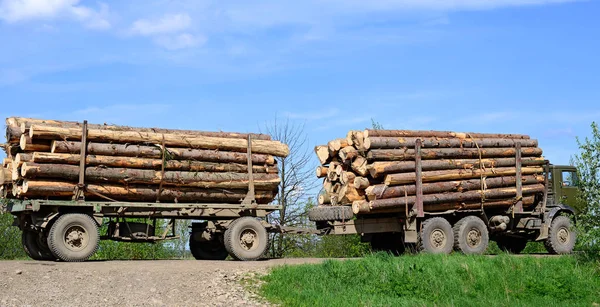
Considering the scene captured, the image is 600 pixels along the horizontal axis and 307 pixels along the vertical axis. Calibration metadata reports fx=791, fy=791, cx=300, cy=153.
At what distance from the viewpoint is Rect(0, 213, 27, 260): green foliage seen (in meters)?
31.0

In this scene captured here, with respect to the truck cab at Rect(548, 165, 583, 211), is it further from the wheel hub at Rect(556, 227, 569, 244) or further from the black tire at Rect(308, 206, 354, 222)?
the black tire at Rect(308, 206, 354, 222)

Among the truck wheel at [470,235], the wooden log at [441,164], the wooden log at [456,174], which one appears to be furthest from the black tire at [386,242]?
the wooden log at [441,164]

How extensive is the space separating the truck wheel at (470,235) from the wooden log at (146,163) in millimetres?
5362

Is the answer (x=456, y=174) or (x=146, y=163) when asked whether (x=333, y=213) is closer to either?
(x=456, y=174)

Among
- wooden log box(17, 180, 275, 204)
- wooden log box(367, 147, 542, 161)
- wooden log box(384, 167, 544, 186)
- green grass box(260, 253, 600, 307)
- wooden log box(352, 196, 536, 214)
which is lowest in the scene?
green grass box(260, 253, 600, 307)

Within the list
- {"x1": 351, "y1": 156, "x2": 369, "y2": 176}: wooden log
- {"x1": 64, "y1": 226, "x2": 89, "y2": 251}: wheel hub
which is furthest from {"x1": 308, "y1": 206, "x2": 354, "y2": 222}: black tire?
{"x1": 64, "y1": 226, "x2": 89, "y2": 251}: wheel hub

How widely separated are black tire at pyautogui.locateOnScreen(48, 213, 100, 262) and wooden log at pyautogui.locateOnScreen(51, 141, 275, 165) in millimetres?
1589

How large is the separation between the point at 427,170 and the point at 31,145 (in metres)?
10.4

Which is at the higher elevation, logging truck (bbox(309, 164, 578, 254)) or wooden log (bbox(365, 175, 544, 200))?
wooden log (bbox(365, 175, 544, 200))

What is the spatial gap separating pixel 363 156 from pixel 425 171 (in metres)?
1.88

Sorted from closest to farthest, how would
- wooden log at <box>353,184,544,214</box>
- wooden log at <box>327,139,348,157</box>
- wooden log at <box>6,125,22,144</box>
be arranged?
wooden log at <box>6,125,22,144</box> → wooden log at <box>353,184,544,214</box> → wooden log at <box>327,139,348,157</box>

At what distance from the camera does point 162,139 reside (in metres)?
19.8

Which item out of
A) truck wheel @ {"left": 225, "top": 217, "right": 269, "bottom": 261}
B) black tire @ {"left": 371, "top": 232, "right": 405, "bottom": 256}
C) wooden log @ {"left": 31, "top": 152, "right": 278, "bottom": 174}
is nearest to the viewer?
wooden log @ {"left": 31, "top": 152, "right": 278, "bottom": 174}

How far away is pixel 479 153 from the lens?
23.1 m
